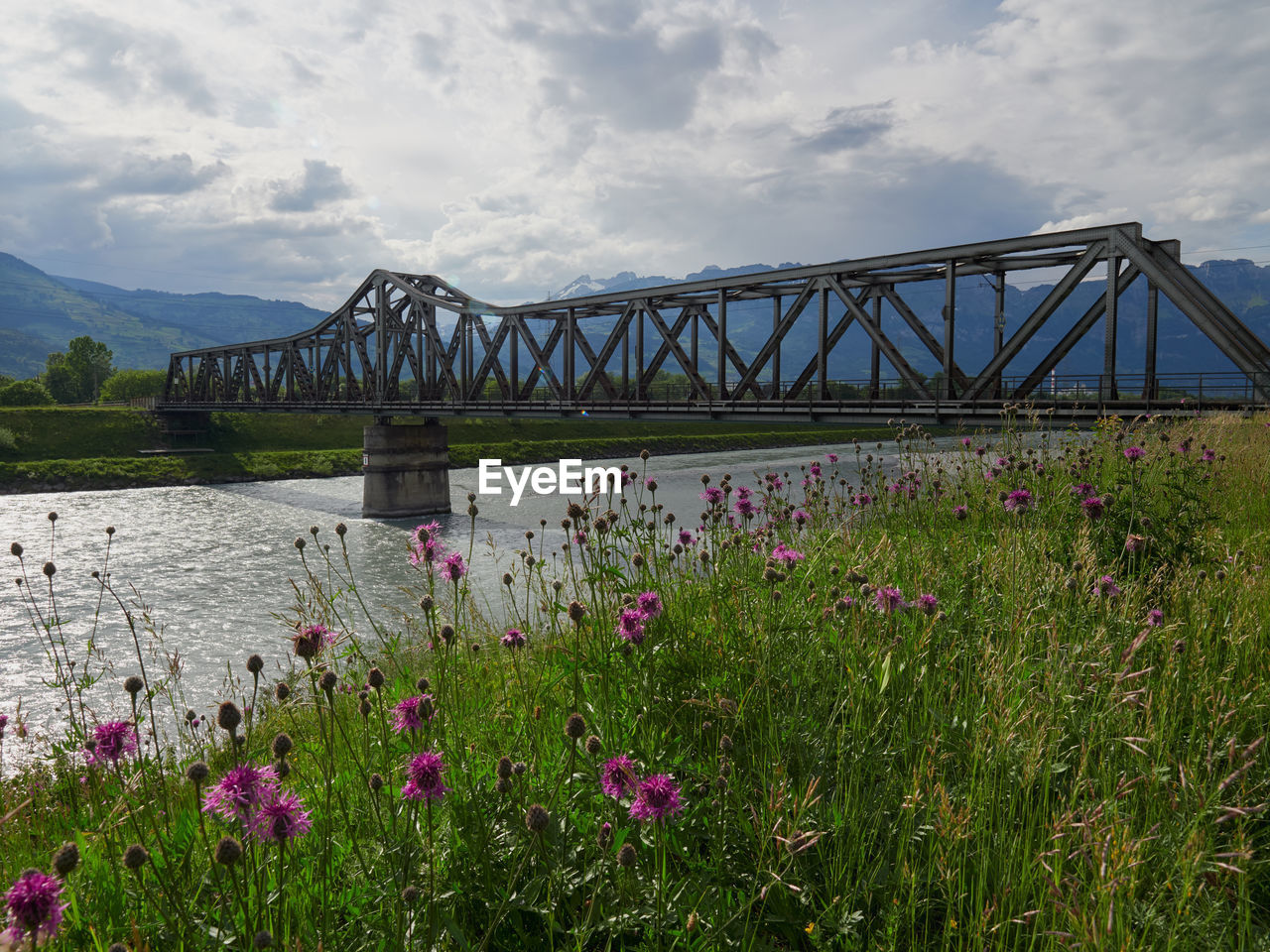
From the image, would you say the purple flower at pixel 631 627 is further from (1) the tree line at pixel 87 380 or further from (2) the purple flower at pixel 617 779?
(1) the tree line at pixel 87 380

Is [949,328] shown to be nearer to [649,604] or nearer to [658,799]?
[649,604]

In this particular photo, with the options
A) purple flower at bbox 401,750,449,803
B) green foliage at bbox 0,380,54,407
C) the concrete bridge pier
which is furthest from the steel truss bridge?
green foliage at bbox 0,380,54,407

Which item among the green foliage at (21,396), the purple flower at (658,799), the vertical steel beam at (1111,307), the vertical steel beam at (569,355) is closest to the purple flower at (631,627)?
the purple flower at (658,799)

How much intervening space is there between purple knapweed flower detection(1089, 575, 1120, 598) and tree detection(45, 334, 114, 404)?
132 meters

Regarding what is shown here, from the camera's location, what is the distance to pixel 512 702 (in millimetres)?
4277

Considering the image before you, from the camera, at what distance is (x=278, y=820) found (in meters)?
2.09

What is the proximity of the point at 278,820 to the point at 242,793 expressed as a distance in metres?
0.13

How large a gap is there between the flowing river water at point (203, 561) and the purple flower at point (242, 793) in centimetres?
294

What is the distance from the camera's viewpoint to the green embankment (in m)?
52.7

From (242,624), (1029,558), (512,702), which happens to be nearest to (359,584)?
(242,624)

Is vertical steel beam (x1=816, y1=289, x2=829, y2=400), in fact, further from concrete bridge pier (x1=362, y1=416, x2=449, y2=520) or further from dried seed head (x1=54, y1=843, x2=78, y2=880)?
concrete bridge pier (x1=362, y1=416, x2=449, y2=520)

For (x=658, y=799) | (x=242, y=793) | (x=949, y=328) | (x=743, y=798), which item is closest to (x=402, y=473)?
(x=949, y=328)

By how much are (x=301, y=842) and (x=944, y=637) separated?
3.73 m

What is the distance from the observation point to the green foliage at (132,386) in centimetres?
10649
